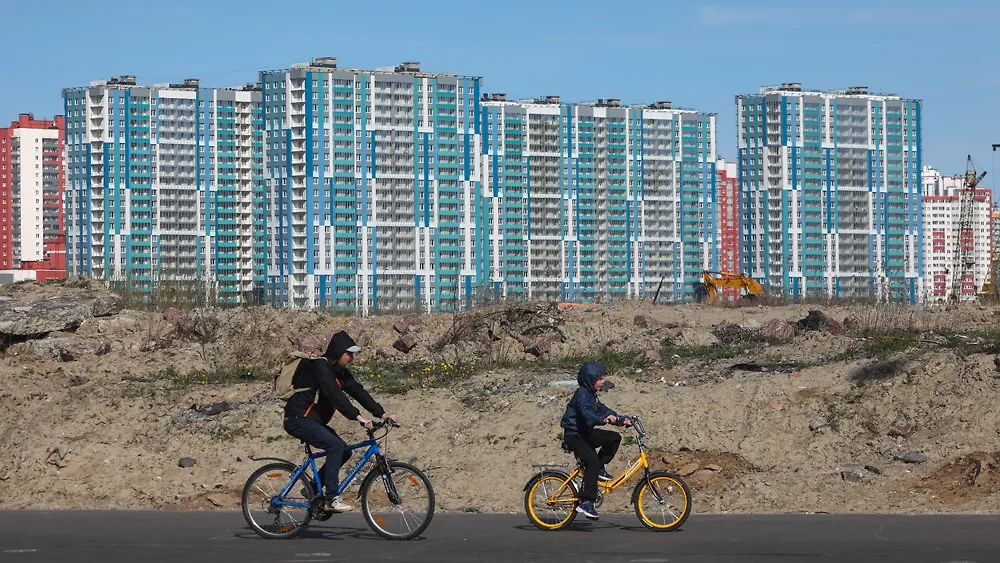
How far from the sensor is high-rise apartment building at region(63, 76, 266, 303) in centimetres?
12362

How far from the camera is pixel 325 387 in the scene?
11.9 metres

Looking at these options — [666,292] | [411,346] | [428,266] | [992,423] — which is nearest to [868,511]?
[992,423]

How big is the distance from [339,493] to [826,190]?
121 metres

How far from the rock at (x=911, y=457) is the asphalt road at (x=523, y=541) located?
2701mm

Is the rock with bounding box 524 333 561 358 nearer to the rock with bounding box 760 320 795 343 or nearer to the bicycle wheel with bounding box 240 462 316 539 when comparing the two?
the rock with bounding box 760 320 795 343

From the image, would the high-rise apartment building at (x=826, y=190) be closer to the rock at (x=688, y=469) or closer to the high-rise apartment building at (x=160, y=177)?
the high-rise apartment building at (x=160, y=177)

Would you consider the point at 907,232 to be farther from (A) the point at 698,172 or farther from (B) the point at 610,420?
(B) the point at 610,420

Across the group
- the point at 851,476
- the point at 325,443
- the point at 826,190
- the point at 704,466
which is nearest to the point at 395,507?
the point at 325,443

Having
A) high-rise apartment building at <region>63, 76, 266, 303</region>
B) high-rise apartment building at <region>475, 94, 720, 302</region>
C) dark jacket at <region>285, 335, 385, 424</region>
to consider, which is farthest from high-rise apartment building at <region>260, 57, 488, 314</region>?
dark jacket at <region>285, 335, 385, 424</region>

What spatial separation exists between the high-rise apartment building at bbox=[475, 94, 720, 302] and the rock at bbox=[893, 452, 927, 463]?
353 ft

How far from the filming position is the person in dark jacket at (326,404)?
11992 millimetres

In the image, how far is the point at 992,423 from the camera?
17.1m

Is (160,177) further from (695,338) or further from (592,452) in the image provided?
(592,452)

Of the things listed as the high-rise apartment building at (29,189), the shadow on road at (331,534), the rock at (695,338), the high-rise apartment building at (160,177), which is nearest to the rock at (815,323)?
the rock at (695,338)
